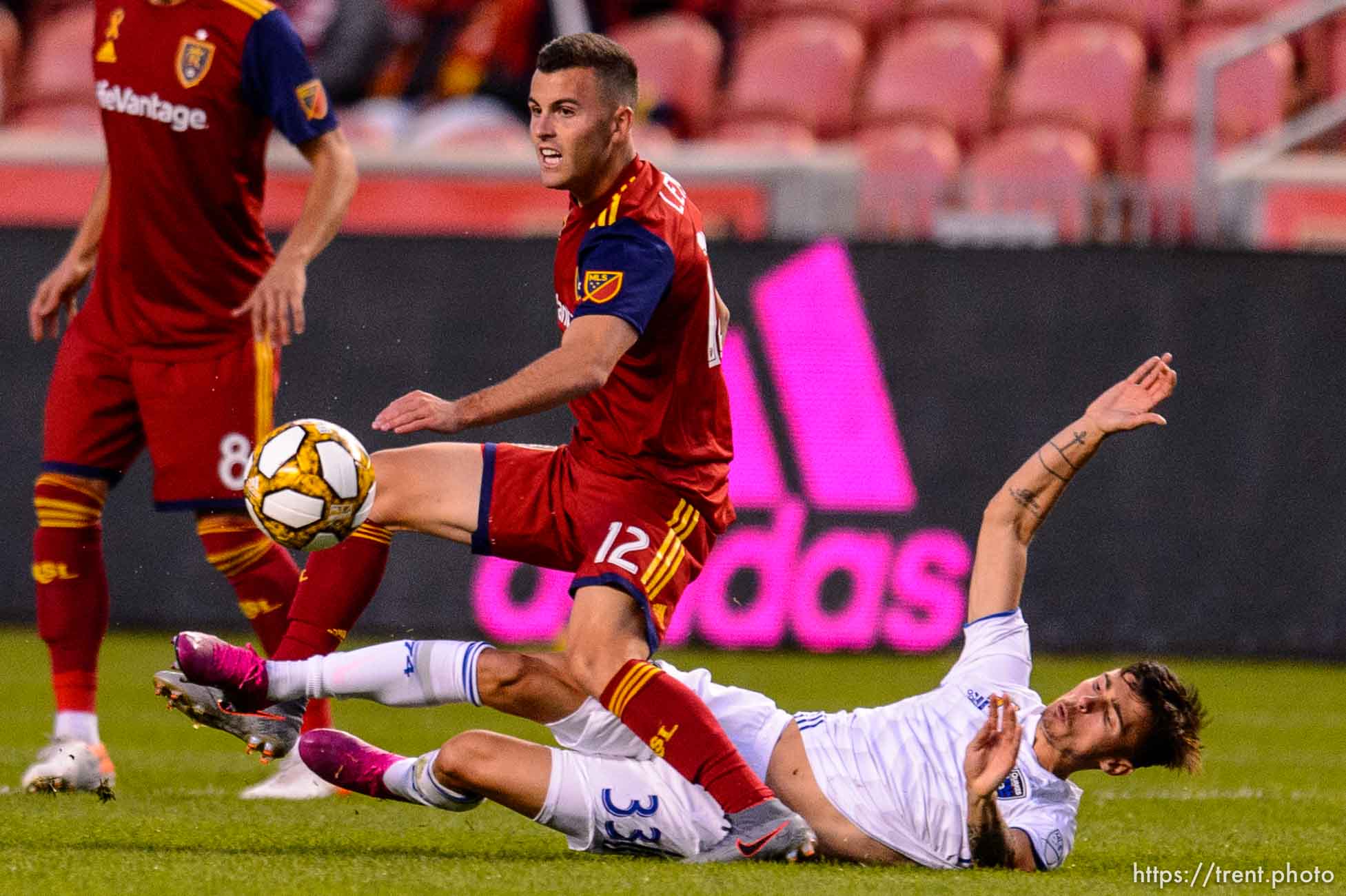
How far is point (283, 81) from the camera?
627 cm

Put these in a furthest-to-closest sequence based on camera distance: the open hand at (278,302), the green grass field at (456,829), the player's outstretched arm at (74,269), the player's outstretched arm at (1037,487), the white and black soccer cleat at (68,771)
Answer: the player's outstretched arm at (74,269)
the white and black soccer cleat at (68,771)
the open hand at (278,302)
the player's outstretched arm at (1037,487)
the green grass field at (456,829)

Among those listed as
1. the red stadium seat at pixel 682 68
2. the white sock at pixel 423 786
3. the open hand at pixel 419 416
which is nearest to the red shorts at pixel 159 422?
the white sock at pixel 423 786

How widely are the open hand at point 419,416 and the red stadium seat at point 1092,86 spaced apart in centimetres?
964

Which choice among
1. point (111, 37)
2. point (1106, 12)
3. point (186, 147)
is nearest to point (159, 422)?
point (186, 147)

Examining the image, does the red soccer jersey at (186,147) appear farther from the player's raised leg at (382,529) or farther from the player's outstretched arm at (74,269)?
the player's raised leg at (382,529)

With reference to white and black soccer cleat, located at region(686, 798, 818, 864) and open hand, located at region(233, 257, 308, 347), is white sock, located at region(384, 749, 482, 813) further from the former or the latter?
open hand, located at region(233, 257, 308, 347)

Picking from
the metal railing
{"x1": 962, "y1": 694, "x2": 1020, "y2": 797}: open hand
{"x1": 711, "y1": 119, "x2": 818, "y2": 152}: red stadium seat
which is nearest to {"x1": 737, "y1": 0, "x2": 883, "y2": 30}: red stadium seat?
{"x1": 711, "y1": 119, "x2": 818, "y2": 152}: red stadium seat

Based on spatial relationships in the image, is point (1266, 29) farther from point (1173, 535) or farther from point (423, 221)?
point (423, 221)

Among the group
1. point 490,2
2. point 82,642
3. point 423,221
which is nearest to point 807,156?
point 423,221

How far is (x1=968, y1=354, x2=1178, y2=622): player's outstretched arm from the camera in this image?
549cm

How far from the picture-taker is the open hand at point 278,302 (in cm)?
599

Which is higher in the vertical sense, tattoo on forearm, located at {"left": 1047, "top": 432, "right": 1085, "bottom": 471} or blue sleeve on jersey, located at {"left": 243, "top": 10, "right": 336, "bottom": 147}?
blue sleeve on jersey, located at {"left": 243, "top": 10, "right": 336, "bottom": 147}

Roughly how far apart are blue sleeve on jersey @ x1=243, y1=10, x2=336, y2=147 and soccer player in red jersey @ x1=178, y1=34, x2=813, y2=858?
116cm

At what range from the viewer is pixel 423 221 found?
40.1ft
